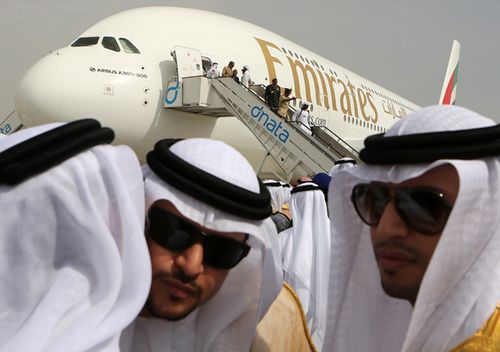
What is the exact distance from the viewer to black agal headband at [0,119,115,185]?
1.25 metres

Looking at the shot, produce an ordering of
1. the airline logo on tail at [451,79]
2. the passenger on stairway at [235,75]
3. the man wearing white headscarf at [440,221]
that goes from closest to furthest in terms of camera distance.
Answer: the man wearing white headscarf at [440,221]
the passenger on stairway at [235,75]
the airline logo on tail at [451,79]

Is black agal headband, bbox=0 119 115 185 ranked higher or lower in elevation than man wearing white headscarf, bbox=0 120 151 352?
higher

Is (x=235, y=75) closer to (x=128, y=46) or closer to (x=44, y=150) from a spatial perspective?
(x=128, y=46)

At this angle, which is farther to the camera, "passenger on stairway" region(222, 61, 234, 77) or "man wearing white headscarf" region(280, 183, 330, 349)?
"passenger on stairway" region(222, 61, 234, 77)

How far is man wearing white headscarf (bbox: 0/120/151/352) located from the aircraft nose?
8181 mm

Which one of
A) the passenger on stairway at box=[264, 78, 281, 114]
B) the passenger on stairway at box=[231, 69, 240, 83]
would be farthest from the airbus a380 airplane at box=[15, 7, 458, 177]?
the passenger on stairway at box=[264, 78, 281, 114]

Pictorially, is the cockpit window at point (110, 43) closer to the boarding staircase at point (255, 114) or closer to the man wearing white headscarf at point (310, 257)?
the boarding staircase at point (255, 114)

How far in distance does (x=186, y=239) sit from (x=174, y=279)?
12cm

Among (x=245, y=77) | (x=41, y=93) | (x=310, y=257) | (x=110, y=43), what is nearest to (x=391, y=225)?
(x=310, y=257)

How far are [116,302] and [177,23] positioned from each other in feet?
34.7

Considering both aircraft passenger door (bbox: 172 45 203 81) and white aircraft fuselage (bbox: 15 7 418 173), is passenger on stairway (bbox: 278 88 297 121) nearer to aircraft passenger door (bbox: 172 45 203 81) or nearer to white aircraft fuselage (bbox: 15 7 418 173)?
white aircraft fuselage (bbox: 15 7 418 173)

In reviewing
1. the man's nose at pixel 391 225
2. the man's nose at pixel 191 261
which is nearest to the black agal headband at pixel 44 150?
the man's nose at pixel 191 261

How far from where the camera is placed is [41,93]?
9.13 metres

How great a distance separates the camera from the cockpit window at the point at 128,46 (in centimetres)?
1030
